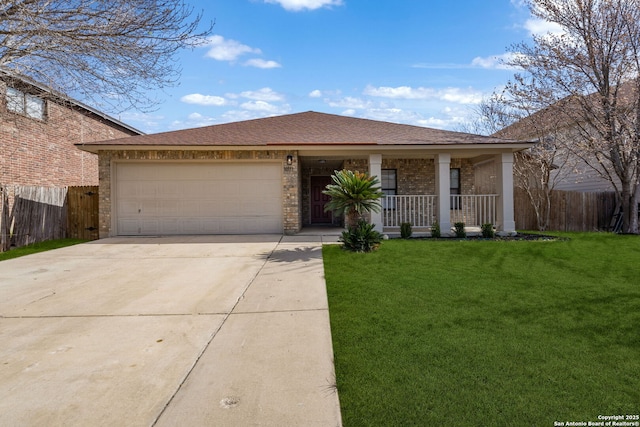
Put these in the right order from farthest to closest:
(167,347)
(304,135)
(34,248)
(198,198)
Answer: (304,135), (198,198), (34,248), (167,347)

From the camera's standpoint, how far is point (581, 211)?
45.9 feet

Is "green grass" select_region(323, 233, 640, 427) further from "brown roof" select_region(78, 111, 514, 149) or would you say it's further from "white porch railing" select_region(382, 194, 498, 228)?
"white porch railing" select_region(382, 194, 498, 228)

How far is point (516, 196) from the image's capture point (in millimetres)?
14547

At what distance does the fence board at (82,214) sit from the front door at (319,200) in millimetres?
7880

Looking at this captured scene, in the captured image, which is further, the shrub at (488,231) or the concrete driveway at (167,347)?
the shrub at (488,231)

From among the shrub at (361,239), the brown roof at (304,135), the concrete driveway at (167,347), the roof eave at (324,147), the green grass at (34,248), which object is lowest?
the concrete driveway at (167,347)

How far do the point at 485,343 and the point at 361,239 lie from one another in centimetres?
488

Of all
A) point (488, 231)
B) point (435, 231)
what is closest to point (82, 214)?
point (435, 231)

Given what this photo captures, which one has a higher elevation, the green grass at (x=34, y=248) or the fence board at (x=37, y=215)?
the fence board at (x=37, y=215)

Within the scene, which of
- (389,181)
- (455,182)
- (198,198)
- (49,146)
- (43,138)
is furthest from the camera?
(455,182)

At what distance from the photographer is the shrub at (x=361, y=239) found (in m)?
7.96

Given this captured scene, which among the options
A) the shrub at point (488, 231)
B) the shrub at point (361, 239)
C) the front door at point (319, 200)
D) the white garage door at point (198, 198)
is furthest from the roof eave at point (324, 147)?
the front door at point (319, 200)

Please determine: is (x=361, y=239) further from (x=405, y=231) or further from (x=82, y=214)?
(x=82, y=214)

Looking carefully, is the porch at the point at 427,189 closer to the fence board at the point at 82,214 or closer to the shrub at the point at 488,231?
the shrub at the point at 488,231
